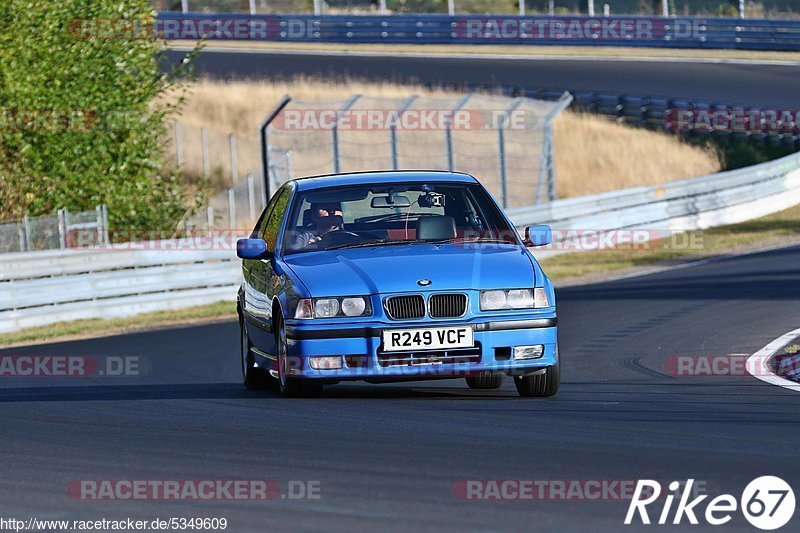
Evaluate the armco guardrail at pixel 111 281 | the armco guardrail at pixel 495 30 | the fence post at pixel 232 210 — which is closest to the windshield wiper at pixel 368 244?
the armco guardrail at pixel 111 281

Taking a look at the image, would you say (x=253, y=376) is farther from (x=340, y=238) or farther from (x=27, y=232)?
(x=27, y=232)

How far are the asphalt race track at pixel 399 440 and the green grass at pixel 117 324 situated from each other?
647 cm

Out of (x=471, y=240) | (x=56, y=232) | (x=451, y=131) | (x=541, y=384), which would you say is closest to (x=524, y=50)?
(x=451, y=131)

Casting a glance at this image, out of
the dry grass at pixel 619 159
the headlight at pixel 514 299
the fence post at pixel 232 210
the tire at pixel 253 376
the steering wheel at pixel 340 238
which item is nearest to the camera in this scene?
the headlight at pixel 514 299

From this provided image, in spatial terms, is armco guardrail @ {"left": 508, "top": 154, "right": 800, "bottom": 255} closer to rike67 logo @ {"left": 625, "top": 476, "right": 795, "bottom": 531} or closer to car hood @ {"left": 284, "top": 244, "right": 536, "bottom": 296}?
car hood @ {"left": 284, "top": 244, "right": 536, "bottom": 296}

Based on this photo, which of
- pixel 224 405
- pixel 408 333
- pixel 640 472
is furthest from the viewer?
pixel 224 405

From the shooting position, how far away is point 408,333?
30.2 feet

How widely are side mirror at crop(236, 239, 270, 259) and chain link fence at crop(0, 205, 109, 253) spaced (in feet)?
38.4

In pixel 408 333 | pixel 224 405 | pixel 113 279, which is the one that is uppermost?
pixel 408 333

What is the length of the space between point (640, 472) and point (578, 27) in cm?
4037

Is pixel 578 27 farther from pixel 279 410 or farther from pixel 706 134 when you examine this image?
pixel 279 410

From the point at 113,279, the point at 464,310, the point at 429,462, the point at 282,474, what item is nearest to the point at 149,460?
the point at 282,474

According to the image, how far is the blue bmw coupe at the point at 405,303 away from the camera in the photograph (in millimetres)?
9227

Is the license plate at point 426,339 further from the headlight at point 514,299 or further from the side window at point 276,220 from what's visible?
the side window at point 276,220
